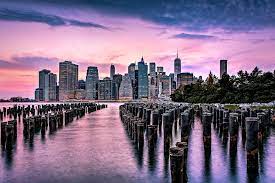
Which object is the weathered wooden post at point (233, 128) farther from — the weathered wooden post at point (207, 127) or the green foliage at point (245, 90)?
the green foliage at point (245, 90)

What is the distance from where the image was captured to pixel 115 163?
1711 centimetres

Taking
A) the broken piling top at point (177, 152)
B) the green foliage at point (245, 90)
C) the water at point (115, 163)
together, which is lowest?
the water at point (115, 163)

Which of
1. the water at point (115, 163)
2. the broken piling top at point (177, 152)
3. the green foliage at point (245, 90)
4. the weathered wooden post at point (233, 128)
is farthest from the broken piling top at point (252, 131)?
the green foliage at point (245, 90)

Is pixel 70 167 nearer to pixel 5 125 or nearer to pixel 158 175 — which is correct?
pixel 158 175

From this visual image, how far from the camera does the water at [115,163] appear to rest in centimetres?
1416

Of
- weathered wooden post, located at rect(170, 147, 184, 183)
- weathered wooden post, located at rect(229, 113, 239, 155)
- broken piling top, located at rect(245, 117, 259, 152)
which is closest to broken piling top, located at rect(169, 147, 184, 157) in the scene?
weathered wooden post, located at rect(170, 147, 184, 183)

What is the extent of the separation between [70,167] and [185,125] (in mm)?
6171

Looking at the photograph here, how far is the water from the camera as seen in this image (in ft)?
46.4

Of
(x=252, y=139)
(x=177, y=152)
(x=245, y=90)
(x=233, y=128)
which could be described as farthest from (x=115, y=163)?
(x=245, y=90)

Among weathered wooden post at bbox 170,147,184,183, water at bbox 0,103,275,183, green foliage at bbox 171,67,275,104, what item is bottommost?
water at bbox 0,103,275,183

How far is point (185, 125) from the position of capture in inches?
717

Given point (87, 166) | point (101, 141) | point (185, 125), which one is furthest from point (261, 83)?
point (87, 166)

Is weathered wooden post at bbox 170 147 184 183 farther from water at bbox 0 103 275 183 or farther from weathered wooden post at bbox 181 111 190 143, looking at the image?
weathered wooden post at bbox 181 111 190 143

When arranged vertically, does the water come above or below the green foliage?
below
